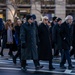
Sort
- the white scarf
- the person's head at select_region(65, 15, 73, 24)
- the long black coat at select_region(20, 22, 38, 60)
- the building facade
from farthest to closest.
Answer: the building facade
the white scarf
the person's head at select_region(65, 15, 73, 24)
the long black coat at select_region(20, 22, 38, 60)

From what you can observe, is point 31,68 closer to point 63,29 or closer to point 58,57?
point 63,29

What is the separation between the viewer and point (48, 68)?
13.0 metres

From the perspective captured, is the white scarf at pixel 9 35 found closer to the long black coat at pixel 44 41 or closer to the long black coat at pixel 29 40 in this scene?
the long black coat at pixel 44 41

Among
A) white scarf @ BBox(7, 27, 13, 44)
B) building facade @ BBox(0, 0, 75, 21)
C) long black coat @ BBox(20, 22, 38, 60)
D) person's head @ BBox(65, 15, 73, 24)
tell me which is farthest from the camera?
building facade @ BBox(0, 0, 75, 21)

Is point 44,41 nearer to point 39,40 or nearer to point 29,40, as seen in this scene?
point 39,40

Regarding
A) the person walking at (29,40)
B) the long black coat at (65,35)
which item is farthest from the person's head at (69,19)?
the person walking at (29,40)

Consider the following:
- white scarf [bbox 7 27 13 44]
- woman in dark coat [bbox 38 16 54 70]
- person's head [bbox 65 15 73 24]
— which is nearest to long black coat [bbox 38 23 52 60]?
A: woman in dark coat [bbox 38 16 54 70]

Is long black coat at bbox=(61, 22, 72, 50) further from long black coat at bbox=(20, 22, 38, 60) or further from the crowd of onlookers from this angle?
long black coat at bbox=(20, 22, 38, 60)

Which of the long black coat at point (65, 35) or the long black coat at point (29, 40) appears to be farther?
the long black coat at point (65, 35)

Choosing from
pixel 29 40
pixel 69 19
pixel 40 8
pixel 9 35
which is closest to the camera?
pixel 29 40

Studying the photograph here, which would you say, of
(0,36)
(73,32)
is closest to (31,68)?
(73,32)

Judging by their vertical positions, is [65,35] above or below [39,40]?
above

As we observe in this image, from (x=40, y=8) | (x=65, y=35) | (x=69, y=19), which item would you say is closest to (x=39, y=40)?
(x=65, y=35)

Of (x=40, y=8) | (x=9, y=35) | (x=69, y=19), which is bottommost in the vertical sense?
(x=40, y=8)
